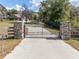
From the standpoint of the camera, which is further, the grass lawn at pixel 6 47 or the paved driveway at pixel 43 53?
the grass lawn at pixel 6 47

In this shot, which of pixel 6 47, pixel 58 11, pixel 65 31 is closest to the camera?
pixel 6 47

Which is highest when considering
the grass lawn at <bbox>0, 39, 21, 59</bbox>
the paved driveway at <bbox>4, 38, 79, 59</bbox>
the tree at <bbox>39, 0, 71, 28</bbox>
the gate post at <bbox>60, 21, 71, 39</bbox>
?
the tree at <bbox>39, 0, 71, 28</bbox>

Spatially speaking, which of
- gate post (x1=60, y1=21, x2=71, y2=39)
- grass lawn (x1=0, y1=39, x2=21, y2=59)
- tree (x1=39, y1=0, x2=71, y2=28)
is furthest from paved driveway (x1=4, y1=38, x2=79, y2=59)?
tree (x1=39, y1=0, x2=71, y2=28)

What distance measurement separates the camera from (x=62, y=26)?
27.2m

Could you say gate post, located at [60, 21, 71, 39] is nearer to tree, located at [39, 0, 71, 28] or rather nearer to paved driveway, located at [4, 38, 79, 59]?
paved driveway, located at [4, 38, 79, 59]

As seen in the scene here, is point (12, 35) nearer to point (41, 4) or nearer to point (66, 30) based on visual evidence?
point (66, 30)

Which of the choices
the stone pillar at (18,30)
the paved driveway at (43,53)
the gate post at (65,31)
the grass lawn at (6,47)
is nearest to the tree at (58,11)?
the gate post at (65,31)

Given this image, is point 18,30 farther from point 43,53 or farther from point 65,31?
point 43,53

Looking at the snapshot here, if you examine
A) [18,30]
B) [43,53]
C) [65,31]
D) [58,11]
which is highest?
[58,11]

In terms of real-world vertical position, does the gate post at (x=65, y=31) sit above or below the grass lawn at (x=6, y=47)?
above

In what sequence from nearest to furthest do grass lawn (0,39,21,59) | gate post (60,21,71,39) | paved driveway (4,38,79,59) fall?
paved driveway (4,38,79,59) < grass lawn (0,39,21,59) < gate post (60,21,71,39)

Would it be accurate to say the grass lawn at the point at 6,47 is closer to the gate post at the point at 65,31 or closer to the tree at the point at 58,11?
the gate post at the point at 65,31

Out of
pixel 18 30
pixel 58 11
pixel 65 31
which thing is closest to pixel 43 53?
pixel 18 30

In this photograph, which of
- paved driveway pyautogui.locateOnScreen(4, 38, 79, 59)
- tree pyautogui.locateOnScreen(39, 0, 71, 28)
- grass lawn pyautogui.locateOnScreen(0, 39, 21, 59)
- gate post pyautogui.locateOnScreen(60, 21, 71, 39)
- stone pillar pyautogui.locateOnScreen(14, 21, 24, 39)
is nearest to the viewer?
paved driveway pyautogui.locateOnScreen(4, 38, 79, 59)
